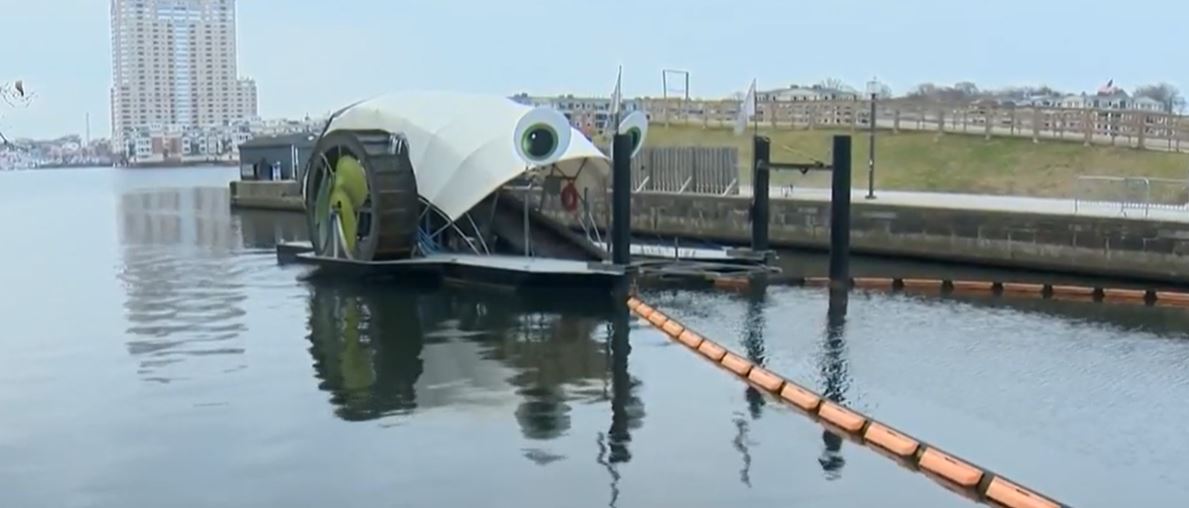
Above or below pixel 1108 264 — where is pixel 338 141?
above

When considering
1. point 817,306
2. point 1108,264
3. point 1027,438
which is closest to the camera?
point 1027,438

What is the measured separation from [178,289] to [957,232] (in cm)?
1775

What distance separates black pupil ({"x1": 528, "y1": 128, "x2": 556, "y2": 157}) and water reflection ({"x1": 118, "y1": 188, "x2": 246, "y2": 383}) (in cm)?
614

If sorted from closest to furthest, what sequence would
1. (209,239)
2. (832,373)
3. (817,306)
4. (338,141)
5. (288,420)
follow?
(288,420) → (832,373) → (817,306) → (338,141) → (209,239)

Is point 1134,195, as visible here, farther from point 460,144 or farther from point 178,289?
point 178,289

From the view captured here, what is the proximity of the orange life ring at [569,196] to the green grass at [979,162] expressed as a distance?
53.2ft

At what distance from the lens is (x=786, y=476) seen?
10539mm

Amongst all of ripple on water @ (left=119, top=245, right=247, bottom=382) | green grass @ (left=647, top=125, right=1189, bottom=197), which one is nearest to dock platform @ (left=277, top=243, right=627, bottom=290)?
ripple on water @ (left=119, top=245, right=247, bottom=382)

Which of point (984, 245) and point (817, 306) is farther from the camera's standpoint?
point (984, 245)

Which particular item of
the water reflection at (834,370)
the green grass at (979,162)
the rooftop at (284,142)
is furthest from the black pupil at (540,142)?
the rooftop at (284,142)

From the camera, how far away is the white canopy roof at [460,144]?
79.0ft

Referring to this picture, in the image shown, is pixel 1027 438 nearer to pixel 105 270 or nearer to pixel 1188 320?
pixel 1188 320

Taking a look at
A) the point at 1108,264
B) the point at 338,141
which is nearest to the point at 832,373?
the point at 1108,264

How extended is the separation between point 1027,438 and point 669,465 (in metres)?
3.67
